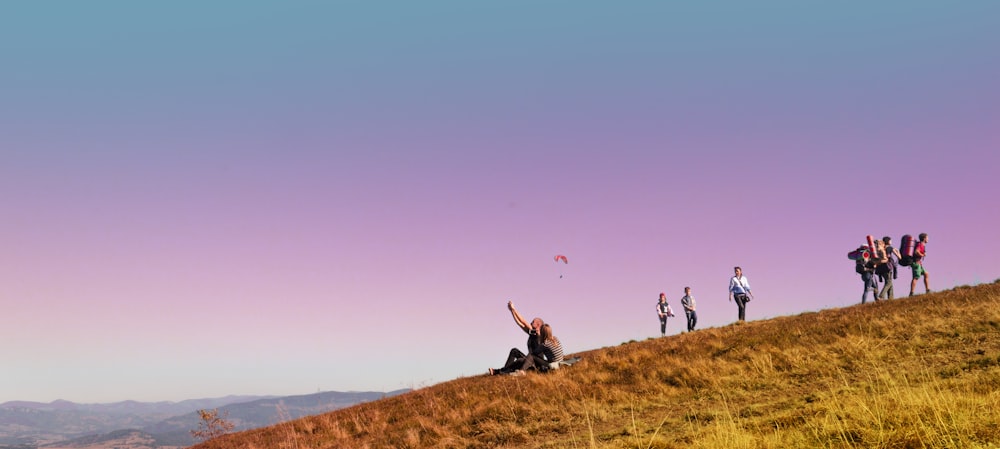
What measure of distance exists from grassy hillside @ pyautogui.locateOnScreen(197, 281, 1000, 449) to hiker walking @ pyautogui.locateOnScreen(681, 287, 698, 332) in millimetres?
6302

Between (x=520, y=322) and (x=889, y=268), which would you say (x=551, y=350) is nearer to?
(x=520, y=322)

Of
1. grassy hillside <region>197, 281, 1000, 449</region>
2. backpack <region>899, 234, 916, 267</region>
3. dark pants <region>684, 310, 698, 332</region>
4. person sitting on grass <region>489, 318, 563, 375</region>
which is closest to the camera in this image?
grassy hillside <region>197, 281, 1000, 449</region>

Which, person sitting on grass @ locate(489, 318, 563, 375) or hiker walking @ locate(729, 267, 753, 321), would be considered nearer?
person sitting on grass @ locate(489, 318, 563, 375)

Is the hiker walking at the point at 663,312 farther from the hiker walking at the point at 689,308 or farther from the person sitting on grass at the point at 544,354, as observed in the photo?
the person sitting on grass at the point at 544,354

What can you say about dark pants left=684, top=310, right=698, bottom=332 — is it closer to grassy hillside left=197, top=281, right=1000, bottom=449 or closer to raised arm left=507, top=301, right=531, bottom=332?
grassy hillside left=197, top=281, right=1000, bottom=449

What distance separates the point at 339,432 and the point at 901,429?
12026mm

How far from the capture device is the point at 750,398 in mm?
9594

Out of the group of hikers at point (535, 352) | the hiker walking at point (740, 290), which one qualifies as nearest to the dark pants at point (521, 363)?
the group of hikers at point (535, 352)

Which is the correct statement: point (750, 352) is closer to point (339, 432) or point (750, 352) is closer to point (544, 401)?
point (544, 401)

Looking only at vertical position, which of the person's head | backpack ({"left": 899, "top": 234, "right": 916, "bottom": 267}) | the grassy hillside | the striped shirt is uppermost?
backpack ({"left": 899, "top": 234, "right": 916, "bottom": 267})

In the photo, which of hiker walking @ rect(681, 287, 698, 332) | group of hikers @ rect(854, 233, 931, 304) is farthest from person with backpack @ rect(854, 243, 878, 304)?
hiker walking @ rect(681, 287, 698, 332)

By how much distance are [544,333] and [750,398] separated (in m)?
6.81

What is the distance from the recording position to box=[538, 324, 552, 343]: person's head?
1555 centimetres

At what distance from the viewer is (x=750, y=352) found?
42.2 ft
